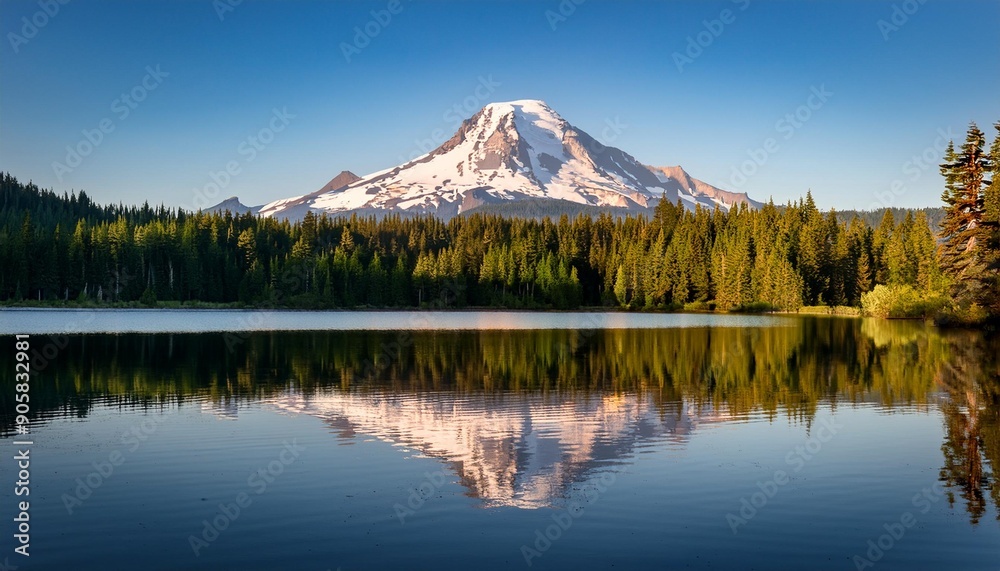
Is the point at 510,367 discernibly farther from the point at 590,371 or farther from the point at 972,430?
the point at 972,430

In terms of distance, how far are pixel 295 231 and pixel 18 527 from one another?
178 metres

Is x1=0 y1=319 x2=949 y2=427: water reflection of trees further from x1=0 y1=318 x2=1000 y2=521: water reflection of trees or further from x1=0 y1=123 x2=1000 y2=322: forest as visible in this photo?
x1=0 y1=123 x2=1000 y2=322: forest

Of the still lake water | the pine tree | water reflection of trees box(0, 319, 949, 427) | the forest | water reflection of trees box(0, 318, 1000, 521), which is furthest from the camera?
the forest

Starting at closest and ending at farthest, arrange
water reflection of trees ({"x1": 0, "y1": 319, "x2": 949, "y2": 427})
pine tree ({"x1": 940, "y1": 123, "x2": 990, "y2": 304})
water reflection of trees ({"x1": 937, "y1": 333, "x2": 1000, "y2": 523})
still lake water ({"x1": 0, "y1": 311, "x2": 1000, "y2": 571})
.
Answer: still lake water ({"x1": 0, "y1": 311, "x2": 1000, "y2": 571}), water reflection of trees ({"x1": 937, "y1": 333, "x2": 1000, "y2": 523}), water reflection of trees ({"x1": 0, "y1": 319, "x2": 949, "y2": 427}), pine tree ({"x1": 940, "y1": 123, "x2": 990, "y2": 304})

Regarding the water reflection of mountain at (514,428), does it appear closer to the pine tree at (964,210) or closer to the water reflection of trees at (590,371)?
the water reflection of trees at (590,371)

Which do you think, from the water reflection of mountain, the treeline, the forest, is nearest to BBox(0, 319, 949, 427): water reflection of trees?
the water reflection of mountain

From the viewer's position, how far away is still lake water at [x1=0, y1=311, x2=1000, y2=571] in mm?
13336

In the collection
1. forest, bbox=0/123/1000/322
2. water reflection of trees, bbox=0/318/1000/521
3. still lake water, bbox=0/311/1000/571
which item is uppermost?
forest, bbox=0/123/1000/322

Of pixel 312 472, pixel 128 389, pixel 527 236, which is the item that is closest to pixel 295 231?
pixel 527 236

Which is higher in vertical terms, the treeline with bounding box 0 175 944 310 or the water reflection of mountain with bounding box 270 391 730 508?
the treeline with bounding box 0 175 944 310

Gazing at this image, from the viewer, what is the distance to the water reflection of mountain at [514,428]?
18156 mm

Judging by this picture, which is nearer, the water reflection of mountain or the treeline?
the water reflection of mountain

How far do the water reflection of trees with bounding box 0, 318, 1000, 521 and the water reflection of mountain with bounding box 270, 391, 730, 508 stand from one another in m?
1.78

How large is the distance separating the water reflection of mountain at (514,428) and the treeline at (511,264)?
10250 cm
